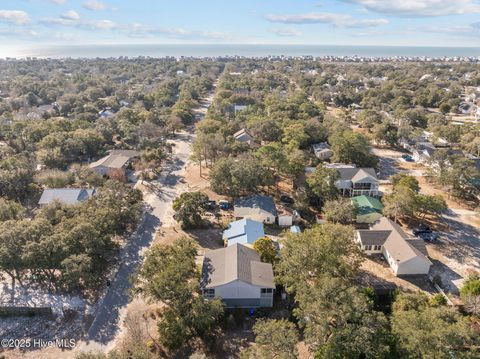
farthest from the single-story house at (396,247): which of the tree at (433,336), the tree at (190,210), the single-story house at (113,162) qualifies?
the single-story house at (113,162)

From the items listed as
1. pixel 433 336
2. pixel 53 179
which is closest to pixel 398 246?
pixel 433 336

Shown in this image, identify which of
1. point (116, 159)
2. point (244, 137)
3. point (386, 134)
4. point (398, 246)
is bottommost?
point (398, 246)

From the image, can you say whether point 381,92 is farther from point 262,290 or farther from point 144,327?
point 144,327

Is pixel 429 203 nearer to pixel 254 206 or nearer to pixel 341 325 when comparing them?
pixel 254 206

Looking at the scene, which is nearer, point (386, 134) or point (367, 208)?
point (367, 208)

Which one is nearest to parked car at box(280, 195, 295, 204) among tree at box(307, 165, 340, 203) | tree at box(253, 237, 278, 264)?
tree at box(307, 165, 340, 203)

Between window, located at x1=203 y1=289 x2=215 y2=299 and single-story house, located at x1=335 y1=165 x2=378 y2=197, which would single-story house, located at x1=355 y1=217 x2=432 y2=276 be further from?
window, located at x1=203 y1=289 x2=215 y2=299

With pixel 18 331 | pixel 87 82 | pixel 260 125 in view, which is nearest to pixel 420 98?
pixel 260 125
